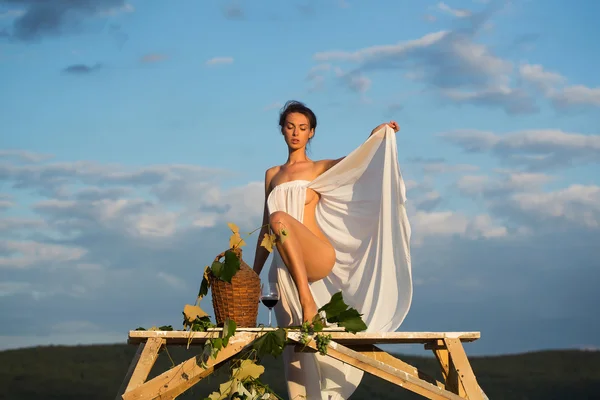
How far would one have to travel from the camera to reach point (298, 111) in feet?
18.5

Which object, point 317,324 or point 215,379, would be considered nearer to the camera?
point 317,324

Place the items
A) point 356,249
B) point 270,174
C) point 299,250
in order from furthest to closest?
point 270,174, point 356,249, point 299,250

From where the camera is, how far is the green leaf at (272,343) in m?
4.46

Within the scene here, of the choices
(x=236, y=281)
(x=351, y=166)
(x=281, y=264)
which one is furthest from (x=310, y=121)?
(x=236, y=281)

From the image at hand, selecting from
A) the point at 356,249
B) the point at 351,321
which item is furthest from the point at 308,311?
the point at 356,249

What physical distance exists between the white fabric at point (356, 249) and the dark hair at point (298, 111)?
0.39m

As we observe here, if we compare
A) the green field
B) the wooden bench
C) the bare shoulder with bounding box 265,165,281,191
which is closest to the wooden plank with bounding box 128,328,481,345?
the wooden bench

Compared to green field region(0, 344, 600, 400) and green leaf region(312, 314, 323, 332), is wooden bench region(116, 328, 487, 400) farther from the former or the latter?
green field region(0, 344, 600, 400)

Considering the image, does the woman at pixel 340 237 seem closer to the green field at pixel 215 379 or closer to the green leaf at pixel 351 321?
the green leaf at pixel 351 321

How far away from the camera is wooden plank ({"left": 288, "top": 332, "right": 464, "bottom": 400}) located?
15.0 feet

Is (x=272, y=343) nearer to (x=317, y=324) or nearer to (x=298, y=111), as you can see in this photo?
(x=317, y=324)

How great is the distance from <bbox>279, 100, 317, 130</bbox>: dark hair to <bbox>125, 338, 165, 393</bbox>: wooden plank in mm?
1822

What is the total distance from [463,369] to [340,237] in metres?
1.26

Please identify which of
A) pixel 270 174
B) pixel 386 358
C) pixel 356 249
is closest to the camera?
pixel 386 358
